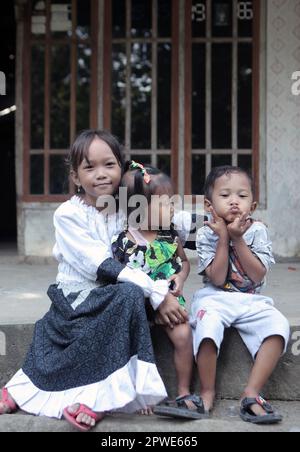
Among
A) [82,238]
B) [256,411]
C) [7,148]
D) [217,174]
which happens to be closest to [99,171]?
[82,238]

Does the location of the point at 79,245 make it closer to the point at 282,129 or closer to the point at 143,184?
the point at 143,184

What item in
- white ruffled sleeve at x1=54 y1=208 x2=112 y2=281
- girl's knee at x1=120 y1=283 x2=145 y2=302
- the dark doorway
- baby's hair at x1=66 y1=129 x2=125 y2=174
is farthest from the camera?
the dark doorway

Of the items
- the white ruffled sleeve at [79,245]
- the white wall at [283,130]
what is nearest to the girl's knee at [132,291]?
the white ruffled sleeve at [79,245]

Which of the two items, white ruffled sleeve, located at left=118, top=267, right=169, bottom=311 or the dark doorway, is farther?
the dark doorway

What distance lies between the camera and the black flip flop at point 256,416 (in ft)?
7.21

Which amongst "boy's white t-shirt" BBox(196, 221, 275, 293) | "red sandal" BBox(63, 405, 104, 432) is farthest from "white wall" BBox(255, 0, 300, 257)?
"red sandal" BBox(63, 405, 104, 432)

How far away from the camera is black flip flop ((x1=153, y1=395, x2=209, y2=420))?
A: 7.23 ft

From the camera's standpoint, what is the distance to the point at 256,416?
2223mm

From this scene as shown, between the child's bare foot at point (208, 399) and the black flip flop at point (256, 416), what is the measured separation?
15 centimetres

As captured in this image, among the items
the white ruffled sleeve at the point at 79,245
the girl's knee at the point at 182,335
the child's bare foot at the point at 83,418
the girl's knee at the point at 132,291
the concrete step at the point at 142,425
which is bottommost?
the concrete step at the point at 142,425

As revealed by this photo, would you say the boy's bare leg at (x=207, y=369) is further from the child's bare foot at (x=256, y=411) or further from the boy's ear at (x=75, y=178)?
the boy's ear at (x=75, y=178)

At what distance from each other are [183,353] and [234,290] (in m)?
0.36

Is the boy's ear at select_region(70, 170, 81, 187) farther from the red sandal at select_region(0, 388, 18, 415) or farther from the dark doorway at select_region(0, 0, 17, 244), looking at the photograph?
the dark doorway at select_region(0, 0, 17, 244)
